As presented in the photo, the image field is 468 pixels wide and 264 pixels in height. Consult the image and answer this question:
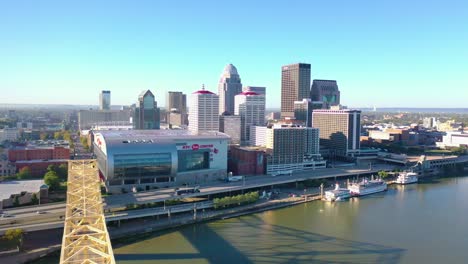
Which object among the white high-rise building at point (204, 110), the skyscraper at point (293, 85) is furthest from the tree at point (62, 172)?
the skyscraper at point (293, 85)

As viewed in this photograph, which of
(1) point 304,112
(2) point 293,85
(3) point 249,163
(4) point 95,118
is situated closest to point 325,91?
(2) point 293,85

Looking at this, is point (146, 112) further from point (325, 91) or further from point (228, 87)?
point (325, 91)

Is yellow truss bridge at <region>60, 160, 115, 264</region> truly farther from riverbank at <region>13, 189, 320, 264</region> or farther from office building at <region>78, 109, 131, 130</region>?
office building at <region>78, 109, 131, 130</region>

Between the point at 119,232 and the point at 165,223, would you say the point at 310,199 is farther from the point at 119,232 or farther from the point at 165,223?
the point at 119,232

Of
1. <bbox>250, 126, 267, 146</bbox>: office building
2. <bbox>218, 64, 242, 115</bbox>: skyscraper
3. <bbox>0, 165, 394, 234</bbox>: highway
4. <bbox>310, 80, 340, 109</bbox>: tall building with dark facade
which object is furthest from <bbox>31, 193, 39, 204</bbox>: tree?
<bbox>310, 80, 340, 109</bbox>: tall building with dark facade

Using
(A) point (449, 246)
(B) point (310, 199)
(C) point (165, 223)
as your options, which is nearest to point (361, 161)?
(B) point (310, 199)

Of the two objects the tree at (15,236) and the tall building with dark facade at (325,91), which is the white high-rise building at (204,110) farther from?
the tree at (15,236)
